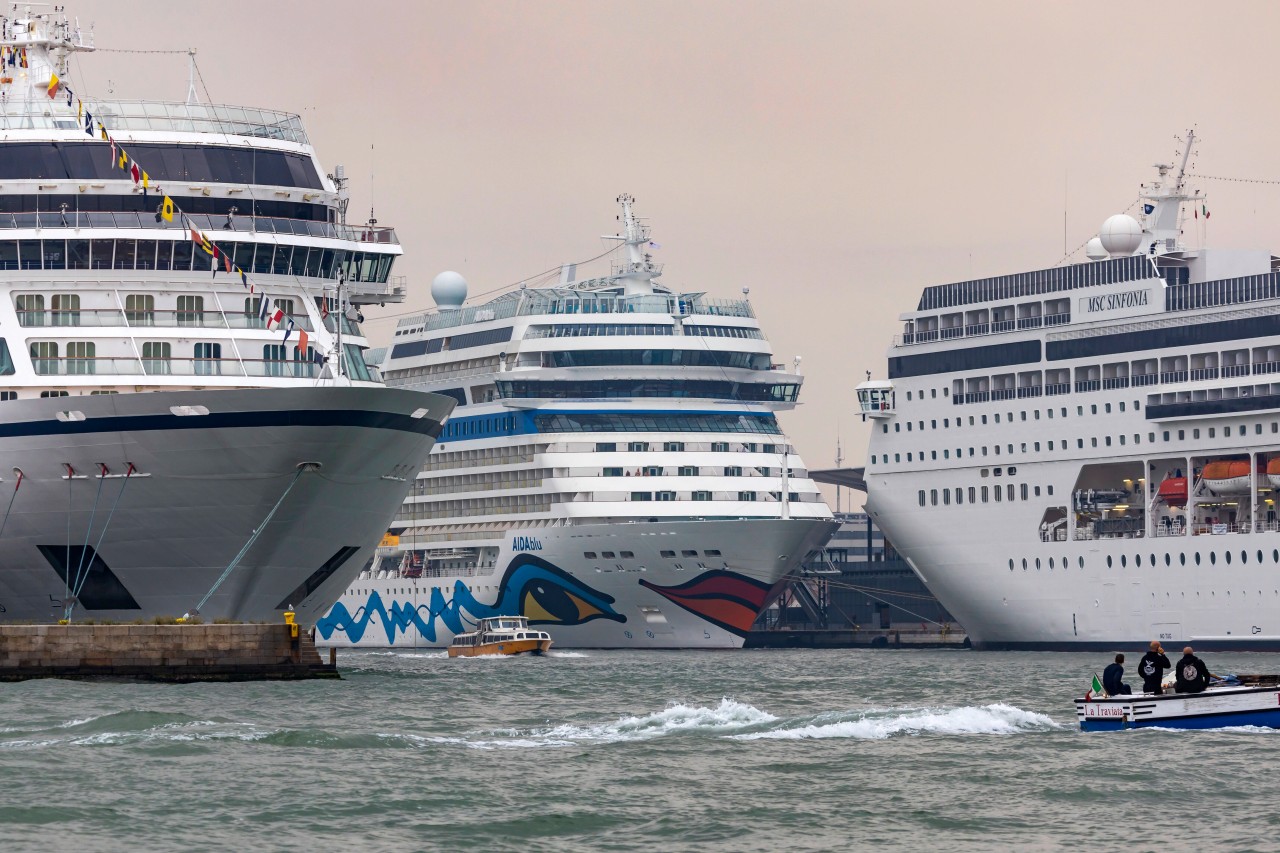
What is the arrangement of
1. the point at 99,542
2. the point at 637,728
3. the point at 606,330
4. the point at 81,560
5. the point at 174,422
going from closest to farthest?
the point at 637,728 < the point at 174,422 < the point at 99,542 < the point at 81,560 < the point at 606,330

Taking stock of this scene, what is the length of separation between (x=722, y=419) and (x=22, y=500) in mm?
47955

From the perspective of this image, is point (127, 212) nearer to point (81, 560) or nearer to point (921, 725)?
point (81, 560)

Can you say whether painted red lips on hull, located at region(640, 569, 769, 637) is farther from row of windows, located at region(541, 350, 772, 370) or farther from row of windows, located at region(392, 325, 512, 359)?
row of windows, located at region(392, 325, 512, 359)

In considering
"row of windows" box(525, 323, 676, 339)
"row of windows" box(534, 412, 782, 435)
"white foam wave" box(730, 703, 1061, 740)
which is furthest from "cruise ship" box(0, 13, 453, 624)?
"row of windows" box(525, 323, 676, 339)

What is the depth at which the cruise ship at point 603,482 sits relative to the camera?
8912 cm

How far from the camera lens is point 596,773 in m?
33.9

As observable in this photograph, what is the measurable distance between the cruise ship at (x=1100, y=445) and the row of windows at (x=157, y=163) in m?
37.6

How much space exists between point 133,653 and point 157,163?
14.5 metres

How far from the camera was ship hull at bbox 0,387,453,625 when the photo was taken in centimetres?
4884

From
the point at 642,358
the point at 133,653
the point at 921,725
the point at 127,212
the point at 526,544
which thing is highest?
the point at 642,358

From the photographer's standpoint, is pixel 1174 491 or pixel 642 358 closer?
pixel 1174 491

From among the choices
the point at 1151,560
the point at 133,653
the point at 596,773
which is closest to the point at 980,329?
the point at 1151,560

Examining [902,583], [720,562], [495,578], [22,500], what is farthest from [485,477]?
[22,500]

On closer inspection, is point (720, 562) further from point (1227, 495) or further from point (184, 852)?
point (184, 852)
